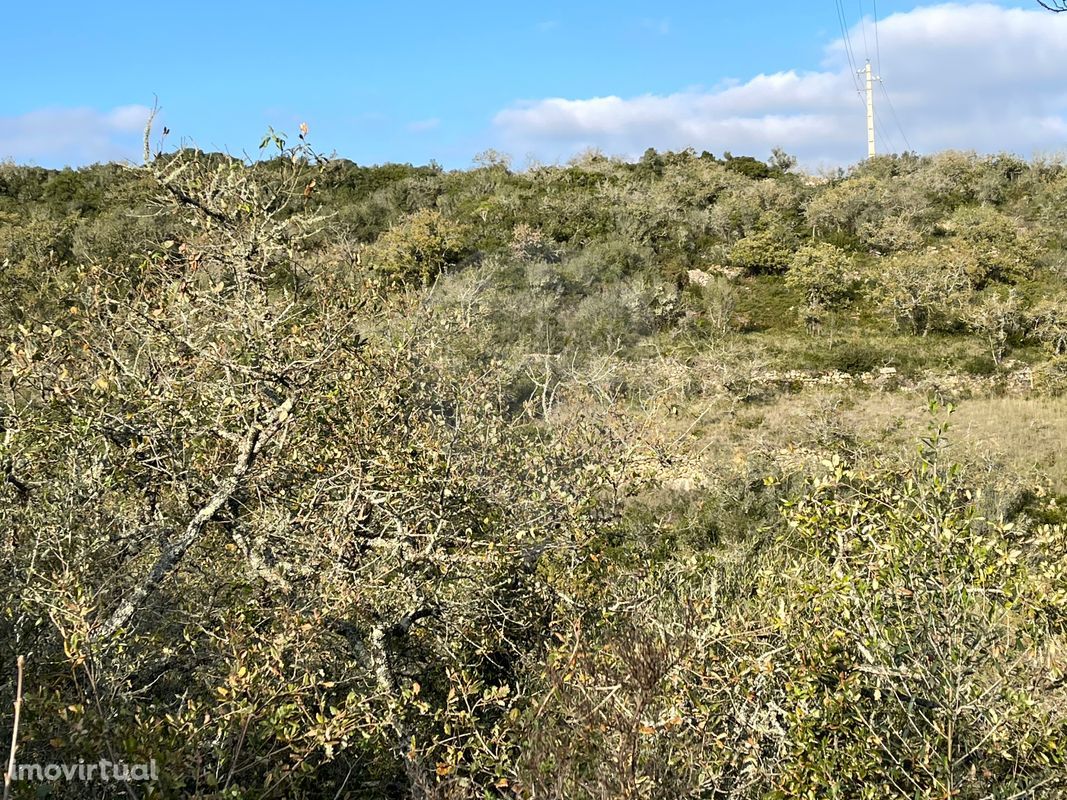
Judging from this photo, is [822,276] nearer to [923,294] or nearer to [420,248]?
[923,294]

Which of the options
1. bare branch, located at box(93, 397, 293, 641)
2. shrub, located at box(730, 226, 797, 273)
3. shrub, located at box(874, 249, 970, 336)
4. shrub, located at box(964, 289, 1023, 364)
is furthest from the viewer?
shrub, located at box(730, 226, 797, 273)

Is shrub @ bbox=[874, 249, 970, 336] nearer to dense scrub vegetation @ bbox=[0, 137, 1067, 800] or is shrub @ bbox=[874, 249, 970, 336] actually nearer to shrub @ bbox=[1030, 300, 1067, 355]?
shrub @ bbox=[1030, 300, 1067, 355]

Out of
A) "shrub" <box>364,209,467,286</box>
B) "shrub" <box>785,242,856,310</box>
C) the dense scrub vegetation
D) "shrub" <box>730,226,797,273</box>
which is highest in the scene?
"shrub" <box>364,209,467,286</box>

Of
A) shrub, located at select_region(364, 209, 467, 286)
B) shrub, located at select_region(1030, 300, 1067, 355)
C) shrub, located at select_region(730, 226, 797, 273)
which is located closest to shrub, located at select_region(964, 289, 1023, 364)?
shrub, located at select_region(1030, 300, 1067, 355)

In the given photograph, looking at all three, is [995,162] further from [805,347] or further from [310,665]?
[310,665]

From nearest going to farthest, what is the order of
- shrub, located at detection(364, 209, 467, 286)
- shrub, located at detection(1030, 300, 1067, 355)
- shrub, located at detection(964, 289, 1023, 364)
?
1. shrub, located at detection(1030, 300, 1067, 355)
2. shrub, located at detection(964, 289, 1023, 364)
3. shrub, located at detection(364, 209, 467, 286)

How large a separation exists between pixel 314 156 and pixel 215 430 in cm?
153

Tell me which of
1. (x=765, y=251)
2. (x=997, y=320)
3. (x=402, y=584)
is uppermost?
(x=765, y=251)

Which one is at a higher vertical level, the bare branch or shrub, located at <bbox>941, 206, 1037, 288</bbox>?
shrub, located at <bbox>941, 206, 1037, 288</bbox>

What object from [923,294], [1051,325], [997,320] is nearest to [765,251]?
[923,294]

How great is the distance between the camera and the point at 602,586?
473 centimetres

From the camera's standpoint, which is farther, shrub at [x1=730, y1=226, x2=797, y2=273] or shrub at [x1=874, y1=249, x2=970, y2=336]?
shrub at [x1=730, y1=226, x2=797, y2=273]

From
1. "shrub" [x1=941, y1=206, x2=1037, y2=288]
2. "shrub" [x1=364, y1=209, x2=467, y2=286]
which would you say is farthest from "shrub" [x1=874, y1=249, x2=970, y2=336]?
"shrub" [x1=364, y1=209, x2=467, y2=286]

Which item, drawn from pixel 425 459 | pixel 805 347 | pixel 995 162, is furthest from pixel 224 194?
pixel 995 162
